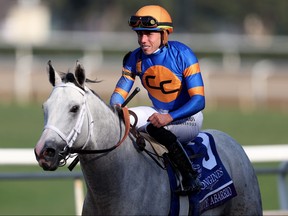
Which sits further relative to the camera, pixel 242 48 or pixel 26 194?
pixel 242 48

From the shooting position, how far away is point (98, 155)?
5230 millimetres

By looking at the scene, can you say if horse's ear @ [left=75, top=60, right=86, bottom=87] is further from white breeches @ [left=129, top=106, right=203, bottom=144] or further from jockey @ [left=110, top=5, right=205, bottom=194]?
white breeches @ [left=129, top=106, right=203, bottom=144]

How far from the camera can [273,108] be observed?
77.2 ft

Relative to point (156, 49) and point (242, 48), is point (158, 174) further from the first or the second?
point (242, 48)

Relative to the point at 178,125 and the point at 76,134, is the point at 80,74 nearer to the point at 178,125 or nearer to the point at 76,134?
the point at 76,134

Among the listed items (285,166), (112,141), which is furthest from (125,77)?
(285,166)

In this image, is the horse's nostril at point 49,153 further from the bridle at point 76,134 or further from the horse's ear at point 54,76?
the horse's ear at point 54,76

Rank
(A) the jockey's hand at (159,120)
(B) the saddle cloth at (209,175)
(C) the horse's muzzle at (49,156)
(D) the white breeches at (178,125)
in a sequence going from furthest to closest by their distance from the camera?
(B) the saddle cloth at (209,175) → (D) the white breeches at (178,125) → (A) the jockey's hand at (159,120) → (C) the horse's muzzle at (49,156)

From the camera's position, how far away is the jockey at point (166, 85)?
559 cm

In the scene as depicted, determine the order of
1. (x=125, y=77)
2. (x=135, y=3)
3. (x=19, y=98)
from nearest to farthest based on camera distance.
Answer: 1. (x=125, y=77)
2. (x=19, y=98)
3. (x=135, y=3)

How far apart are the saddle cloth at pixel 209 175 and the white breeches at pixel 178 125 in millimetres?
130

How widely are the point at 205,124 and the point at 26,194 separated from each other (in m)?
6.95

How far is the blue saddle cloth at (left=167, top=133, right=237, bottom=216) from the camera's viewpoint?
5.94 meters

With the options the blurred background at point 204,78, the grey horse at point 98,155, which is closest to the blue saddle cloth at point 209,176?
the grey horse at point 98,155
